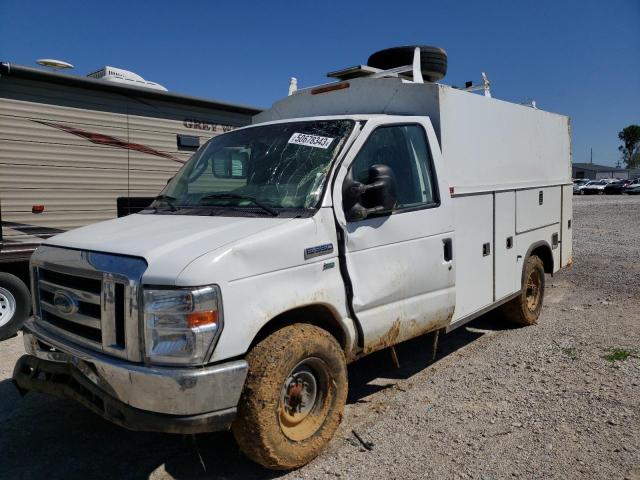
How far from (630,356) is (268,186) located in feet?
13.2

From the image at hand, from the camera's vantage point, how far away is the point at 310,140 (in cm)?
394

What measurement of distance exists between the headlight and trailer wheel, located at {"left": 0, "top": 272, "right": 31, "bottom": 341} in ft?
14.7

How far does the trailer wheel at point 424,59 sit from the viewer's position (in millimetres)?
5699

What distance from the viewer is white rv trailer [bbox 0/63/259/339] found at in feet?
20.5

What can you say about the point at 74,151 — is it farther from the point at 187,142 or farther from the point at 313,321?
the point at 313,321

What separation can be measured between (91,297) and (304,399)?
4.80 ft

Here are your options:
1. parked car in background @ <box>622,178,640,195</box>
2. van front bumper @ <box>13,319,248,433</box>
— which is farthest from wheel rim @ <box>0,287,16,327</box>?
parked car in background @ <box>622,178,640,195</box>

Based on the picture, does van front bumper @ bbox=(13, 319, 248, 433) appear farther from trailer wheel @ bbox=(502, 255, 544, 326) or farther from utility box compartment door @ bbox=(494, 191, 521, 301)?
trailer wheel @ bbox=(502, 255, 544, 326)

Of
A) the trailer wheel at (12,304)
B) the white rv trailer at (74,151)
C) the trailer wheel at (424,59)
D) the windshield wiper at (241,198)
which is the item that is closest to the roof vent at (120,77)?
the white rv trailer at (74,151)

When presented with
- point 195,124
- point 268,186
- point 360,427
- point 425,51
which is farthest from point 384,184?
point 195,124

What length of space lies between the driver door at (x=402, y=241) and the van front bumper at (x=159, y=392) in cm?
115

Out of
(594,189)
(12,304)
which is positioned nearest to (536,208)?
(12,304)

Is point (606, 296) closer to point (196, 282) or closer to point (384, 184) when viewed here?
point (384, 184)

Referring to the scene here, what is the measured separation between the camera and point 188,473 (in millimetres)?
3348
